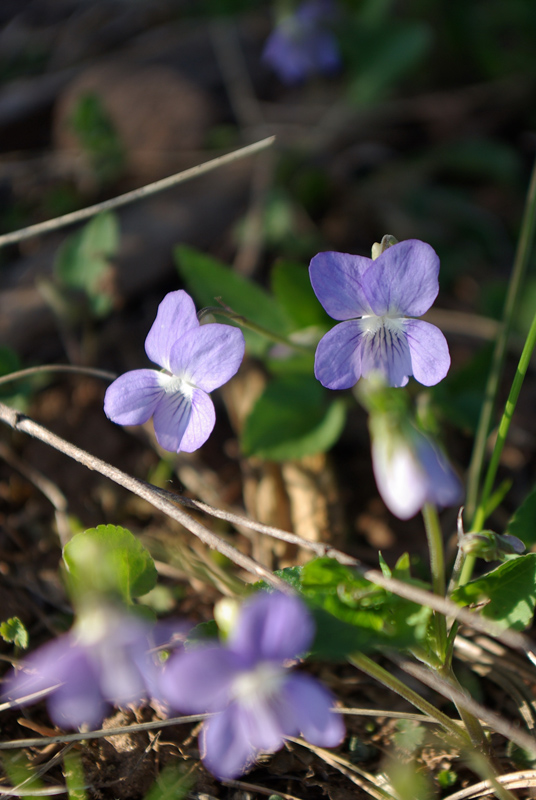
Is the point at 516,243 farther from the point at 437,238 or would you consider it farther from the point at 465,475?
the point at 465,475

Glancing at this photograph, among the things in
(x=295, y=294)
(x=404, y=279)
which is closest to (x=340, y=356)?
(x=404, y=279)

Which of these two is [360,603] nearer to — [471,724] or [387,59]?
[471,724]

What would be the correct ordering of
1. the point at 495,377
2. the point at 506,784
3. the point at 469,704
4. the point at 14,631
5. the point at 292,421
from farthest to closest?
the point at 292,421 < the point at 495,377 < the point at 14,631 < the point at 506,784 < the point at 469,704

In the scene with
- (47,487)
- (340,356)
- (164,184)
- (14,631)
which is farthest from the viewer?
(47,487)

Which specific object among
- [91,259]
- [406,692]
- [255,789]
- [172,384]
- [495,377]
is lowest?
[255,789]

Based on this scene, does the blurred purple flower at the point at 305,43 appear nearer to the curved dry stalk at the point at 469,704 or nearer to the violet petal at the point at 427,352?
the violet petal at the point at 427,352

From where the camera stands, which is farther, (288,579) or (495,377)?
(495,377)

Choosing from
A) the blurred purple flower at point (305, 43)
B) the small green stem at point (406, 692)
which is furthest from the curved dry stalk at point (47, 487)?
the blurred purple flower at point (305, 43)
